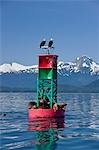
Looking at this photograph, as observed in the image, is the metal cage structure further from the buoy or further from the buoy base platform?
the buoy base platform

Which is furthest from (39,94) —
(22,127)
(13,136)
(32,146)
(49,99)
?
(32,146)

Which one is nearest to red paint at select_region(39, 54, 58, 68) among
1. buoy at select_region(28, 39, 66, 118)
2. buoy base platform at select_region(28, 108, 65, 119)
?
buoy at select_region(28, 39, 66, 118)

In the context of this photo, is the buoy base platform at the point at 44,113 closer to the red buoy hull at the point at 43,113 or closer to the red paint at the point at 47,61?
the red buoy hull at the point at 43,113

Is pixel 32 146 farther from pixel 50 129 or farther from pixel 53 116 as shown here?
pixel 53 116

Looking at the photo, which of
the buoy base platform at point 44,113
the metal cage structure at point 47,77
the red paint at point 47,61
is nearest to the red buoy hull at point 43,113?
the buoy base platform at point 44,113

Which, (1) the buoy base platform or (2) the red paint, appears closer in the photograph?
(1) the buoy base platform

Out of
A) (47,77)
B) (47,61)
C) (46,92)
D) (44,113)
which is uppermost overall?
(47,61)

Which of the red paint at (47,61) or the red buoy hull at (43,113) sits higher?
the red paint at (47,61)

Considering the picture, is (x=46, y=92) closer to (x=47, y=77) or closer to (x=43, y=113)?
(x=47, y=77)

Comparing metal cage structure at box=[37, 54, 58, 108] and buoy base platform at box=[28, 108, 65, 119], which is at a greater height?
metal cage structure at box=[37, 54, 58, 108]

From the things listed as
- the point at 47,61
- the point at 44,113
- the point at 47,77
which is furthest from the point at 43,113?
the point at 47,61

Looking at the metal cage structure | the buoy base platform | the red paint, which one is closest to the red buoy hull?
the buoy base platform

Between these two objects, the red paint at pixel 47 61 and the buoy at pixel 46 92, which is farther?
the red paint at pixel 47 61

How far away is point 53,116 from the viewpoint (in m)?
48.2
